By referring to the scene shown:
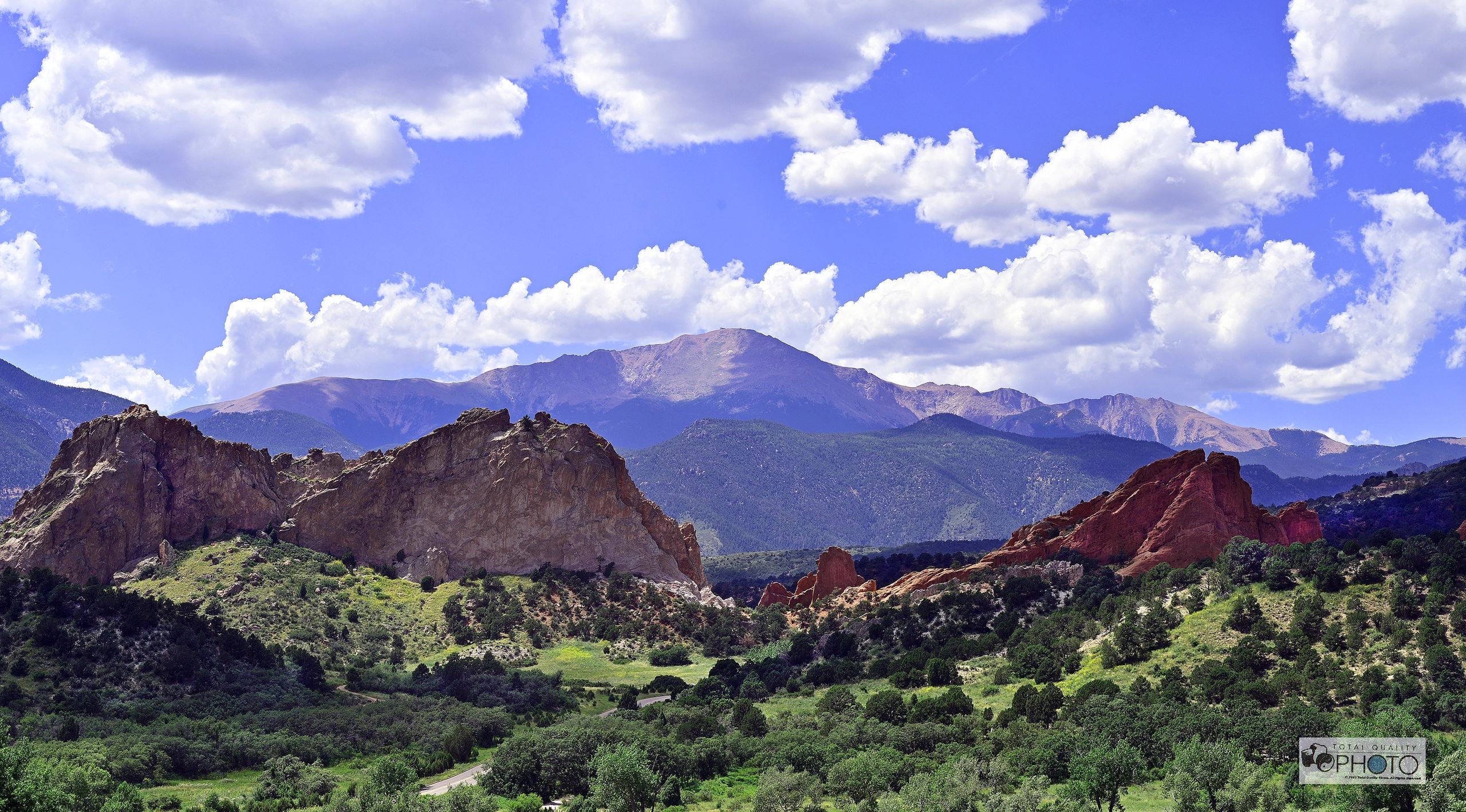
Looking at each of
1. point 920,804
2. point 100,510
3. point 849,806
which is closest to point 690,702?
point 849,806

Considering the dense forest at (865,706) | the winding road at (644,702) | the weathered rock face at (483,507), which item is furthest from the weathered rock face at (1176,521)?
the weathered rock face at (483,507)

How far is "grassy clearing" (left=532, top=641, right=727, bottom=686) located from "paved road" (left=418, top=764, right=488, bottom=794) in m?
36.9

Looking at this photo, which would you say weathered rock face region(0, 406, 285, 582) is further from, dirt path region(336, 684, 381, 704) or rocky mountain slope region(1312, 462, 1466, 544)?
→ rocky mountain slope region(1312, 462, 1466, 544)

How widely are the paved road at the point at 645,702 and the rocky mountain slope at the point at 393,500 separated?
155 feet

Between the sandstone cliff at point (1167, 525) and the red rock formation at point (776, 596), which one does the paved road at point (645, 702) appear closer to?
the sandstone cliff at point (1167, 525)

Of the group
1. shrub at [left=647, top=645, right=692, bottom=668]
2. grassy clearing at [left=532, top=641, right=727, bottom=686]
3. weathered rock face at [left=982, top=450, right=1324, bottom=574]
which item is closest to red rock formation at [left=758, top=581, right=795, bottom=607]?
grassy clearing at [left=532, top=641, right=727, bottom=686]

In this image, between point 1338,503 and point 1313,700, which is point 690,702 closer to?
point 1313,700

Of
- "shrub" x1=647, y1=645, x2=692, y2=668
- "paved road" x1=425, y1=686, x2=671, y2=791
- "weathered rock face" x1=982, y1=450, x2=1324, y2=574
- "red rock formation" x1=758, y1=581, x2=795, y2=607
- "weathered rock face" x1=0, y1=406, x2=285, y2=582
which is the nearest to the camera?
"paved road" x1=425, y1=686, x2=671, y2=791

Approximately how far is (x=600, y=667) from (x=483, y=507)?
118 feet

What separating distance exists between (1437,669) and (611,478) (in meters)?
Answer: 108

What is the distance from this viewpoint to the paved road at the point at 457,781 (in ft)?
247

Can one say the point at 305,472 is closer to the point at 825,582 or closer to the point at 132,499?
the point at 132,499

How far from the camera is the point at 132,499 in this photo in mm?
138750

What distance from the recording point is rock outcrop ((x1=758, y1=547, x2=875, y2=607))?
16450 centimetres
